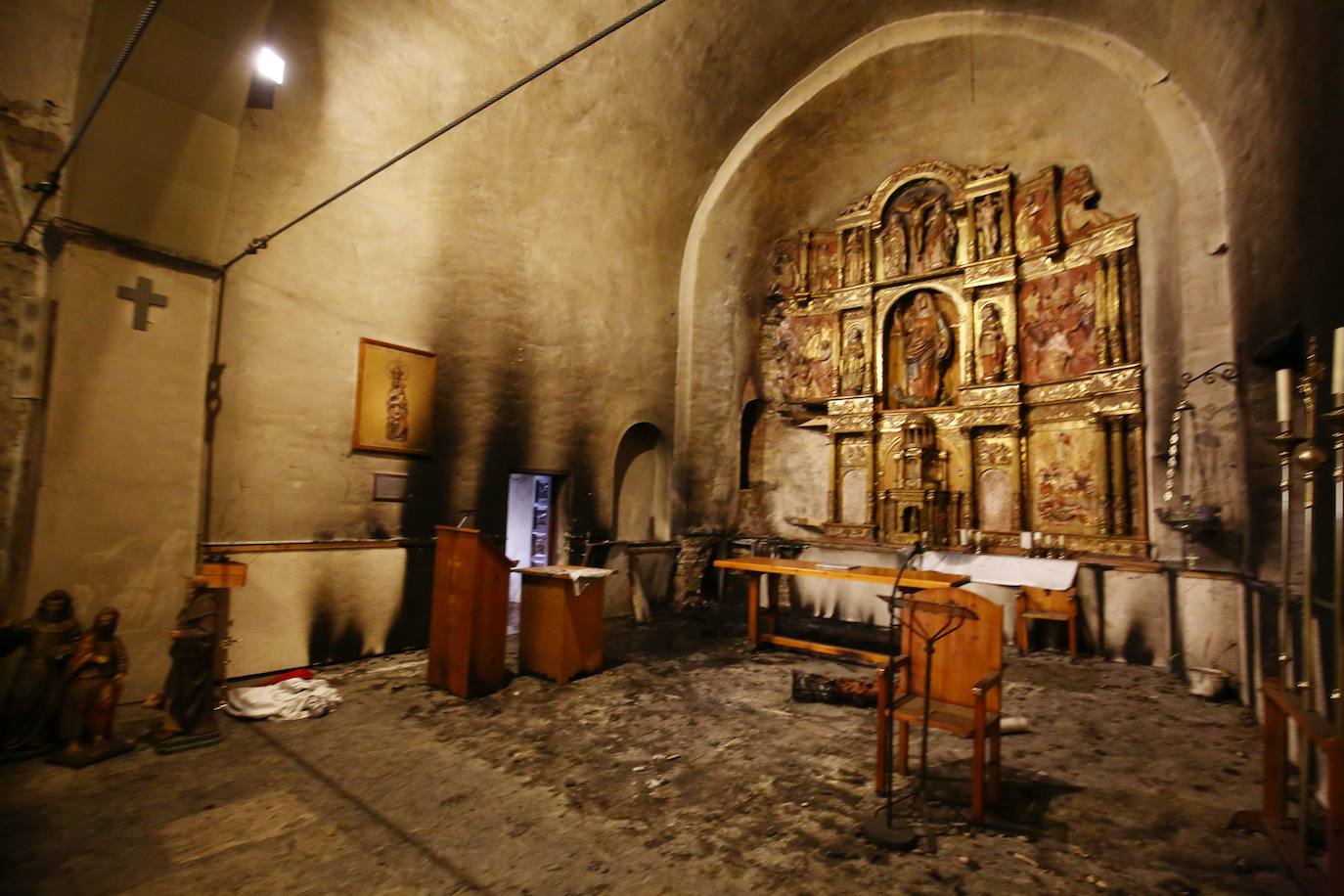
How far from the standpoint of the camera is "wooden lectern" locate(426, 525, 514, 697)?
17.5 feet

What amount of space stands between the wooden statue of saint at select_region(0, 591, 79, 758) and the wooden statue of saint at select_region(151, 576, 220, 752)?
0.55 meters

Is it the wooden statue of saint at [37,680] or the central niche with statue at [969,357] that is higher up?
the central niche with statue at [969,357]

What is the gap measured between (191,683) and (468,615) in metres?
1.86

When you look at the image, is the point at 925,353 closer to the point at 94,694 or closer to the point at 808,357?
the point at 808,357

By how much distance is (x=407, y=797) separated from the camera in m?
3.56

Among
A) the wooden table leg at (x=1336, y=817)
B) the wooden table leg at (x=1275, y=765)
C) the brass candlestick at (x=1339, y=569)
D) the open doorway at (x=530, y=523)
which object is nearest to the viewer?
the wooden table leg at (x=1336, y=817)

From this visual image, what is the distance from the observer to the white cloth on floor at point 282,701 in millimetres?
4746

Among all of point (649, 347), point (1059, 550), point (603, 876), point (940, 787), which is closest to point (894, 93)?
point (649, 347)

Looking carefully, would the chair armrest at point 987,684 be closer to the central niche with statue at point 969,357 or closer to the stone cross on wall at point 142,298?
the central niche with statue at point 969,357

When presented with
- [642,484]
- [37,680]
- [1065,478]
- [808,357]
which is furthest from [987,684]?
[808,357]

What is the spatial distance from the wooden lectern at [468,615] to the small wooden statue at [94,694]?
83.0 inches

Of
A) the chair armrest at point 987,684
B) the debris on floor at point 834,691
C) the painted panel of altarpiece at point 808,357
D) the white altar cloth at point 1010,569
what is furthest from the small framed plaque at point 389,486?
the painted panel of altarpiece at point 808,357

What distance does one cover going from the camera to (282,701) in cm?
486

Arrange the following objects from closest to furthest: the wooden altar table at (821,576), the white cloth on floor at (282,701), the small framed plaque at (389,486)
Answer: the white cloth on floor at (282,701) → the wooden altar table at (821,576) → the small framed plaque at (389,486)
